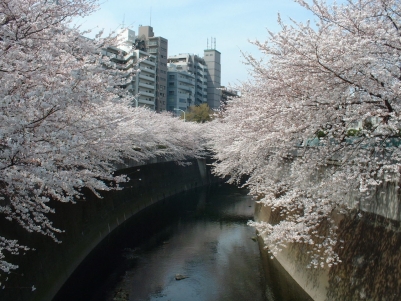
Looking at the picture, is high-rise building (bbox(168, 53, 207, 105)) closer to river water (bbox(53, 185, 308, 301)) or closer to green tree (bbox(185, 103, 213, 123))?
green tree (bbox(185, 103, 213, 123))

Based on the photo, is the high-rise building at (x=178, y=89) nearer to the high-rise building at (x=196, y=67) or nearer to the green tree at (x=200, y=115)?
the high-rise building at (x=196, y=67)

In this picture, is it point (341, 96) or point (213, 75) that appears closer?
point (341, 96)

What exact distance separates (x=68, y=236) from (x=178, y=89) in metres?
53.0

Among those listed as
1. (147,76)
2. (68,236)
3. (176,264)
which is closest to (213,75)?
(147,76)

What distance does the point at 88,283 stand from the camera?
10727 mm

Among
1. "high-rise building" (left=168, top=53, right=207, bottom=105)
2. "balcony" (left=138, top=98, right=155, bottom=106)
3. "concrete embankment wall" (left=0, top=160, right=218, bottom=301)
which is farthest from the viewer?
"high-rise building" (left=168, top=53, right=207, bottom=105)

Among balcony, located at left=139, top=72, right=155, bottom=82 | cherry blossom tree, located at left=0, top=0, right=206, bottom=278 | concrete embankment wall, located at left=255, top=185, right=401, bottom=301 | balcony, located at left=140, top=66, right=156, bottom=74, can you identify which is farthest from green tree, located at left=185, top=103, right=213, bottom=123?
cherry blossom tree, located at left=0, top=0, right=206, bottom=278

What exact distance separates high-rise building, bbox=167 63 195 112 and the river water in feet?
143

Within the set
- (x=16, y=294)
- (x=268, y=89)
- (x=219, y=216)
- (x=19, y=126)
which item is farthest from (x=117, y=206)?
(x=19, y=126)

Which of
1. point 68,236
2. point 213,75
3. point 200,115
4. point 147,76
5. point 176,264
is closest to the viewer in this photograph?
point 68,236

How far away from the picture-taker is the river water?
10.1m

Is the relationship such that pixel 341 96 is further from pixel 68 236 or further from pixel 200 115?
pixel 200 115

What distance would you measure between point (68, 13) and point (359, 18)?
4.97 meters

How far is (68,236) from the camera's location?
10883 mm
